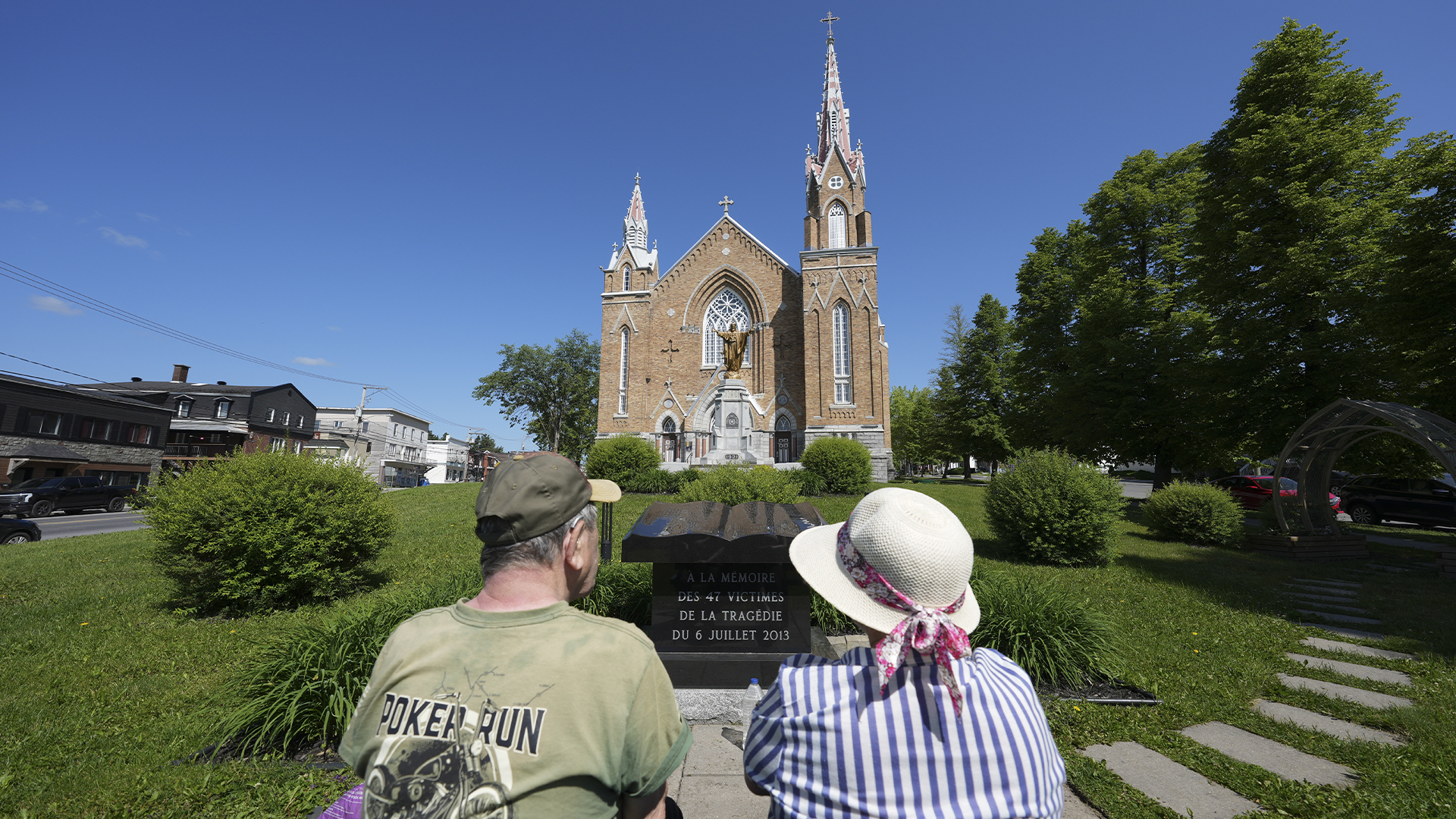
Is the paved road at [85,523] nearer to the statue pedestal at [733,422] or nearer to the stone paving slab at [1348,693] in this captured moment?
the statue pedestal at [733,422]

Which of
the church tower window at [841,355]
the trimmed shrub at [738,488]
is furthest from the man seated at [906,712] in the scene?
the church tower window at [841,355]

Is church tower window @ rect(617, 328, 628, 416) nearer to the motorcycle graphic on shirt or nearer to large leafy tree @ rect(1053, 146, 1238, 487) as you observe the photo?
large leafy tree @ rect(1053, 146, 1238, 487)

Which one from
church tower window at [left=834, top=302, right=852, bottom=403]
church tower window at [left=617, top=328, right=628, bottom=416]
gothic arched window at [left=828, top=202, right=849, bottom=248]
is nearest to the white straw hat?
church tower window at [left=834, top=302, right=852, bottom=403]

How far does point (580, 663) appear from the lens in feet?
4.44

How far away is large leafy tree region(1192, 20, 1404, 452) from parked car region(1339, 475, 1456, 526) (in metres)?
5.87

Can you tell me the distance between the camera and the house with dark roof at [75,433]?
84.2ft

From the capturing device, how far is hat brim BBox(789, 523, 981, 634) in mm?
1559

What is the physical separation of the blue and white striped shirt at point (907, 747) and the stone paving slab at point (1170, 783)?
96.4 inches

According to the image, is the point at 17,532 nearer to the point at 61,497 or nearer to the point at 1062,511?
the point at 61,497

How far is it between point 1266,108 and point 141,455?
51.0 metres

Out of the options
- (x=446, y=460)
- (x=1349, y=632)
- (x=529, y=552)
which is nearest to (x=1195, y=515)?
(x=1349, y=632)

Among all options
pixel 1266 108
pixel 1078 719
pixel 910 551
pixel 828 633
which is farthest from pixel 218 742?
pixel 1266 108

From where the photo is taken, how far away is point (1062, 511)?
9109mm

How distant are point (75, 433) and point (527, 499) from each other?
42423 mm
